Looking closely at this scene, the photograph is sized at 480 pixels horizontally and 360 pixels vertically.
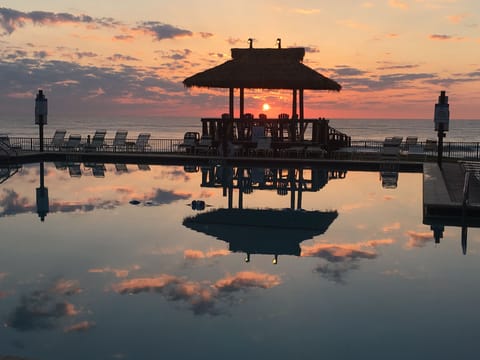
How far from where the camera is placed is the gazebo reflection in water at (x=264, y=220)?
33.0 feet

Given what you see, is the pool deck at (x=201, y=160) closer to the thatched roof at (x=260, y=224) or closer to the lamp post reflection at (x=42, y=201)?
the lamp post reflection at (x=42, y=201)

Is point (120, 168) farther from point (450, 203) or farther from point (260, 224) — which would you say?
point (450, 203)

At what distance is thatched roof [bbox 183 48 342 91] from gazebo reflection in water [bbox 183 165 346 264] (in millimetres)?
6222

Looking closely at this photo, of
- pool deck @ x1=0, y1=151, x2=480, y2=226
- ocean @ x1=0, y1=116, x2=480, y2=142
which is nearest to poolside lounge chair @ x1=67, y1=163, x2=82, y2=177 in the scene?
pool deck @ x1=0, y1=151, x2=480, y2=226

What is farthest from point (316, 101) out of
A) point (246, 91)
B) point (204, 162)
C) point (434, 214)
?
point (434, 214)

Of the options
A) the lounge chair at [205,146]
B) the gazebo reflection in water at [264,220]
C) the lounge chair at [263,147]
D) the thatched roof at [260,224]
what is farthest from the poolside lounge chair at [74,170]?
the thatched roof at [260,224]

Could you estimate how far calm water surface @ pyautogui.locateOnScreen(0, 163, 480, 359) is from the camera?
18.9 feet

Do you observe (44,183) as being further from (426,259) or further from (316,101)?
(316,101)

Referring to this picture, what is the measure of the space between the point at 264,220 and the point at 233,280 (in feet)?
14.7

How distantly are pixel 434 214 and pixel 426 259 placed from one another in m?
2.96

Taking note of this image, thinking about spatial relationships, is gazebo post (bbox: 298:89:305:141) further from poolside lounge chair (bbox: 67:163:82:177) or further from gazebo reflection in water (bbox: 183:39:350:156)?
poolside lounge chair (bbox: 67:163:82:177)

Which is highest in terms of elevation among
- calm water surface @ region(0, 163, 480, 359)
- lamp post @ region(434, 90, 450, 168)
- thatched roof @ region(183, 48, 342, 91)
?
thatched roof @ region(183, 48, 342, 91)

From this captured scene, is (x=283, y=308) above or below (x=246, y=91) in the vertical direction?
below

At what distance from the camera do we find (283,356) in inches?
215
